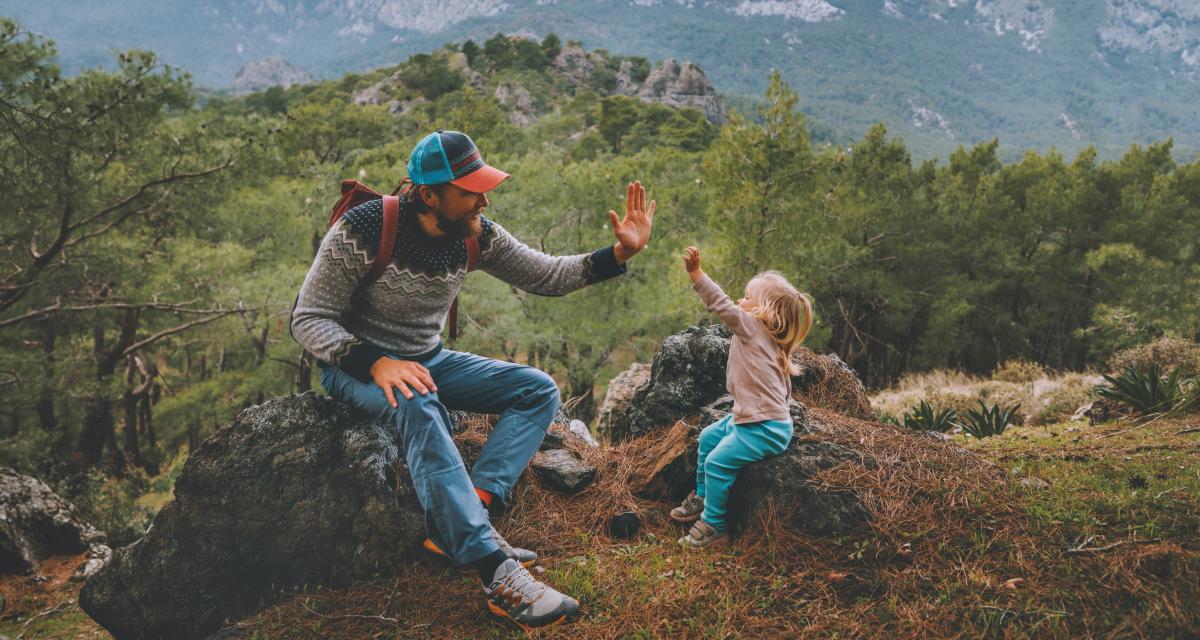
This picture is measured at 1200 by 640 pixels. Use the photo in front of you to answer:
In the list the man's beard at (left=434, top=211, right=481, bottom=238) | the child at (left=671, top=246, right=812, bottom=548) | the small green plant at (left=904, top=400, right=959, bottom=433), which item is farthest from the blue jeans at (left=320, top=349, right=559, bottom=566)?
the small green plant at (left=904, top=400, right=959, bottom=433)

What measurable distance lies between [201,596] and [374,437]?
101 centimetres

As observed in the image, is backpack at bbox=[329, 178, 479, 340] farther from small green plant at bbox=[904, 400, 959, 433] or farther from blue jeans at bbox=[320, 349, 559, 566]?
small green plant at bbox=[904, 400, 959, 433]

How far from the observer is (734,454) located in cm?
305

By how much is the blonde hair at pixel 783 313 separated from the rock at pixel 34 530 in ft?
20.8

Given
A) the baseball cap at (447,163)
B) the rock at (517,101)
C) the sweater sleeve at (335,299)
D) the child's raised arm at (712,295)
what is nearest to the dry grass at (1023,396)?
the child's raised arm at (712,295)

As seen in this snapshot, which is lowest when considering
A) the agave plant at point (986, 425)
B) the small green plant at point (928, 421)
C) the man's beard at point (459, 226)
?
the small green plant at point (928, 421)

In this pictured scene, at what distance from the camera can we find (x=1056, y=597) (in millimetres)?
2330

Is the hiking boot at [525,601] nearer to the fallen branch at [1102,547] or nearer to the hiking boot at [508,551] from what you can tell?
the hiking boot at [508,551]

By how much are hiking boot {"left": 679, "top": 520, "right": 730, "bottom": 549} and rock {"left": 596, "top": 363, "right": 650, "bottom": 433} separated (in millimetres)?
3229

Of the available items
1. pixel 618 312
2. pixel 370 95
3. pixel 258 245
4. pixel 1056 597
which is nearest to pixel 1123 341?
pixel 618 312

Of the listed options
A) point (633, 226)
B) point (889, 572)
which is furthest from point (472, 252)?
point (889, 572)

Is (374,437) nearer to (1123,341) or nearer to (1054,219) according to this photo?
(1123,341)

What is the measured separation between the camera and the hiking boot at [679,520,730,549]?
3045mm

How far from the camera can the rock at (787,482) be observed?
288 cm
